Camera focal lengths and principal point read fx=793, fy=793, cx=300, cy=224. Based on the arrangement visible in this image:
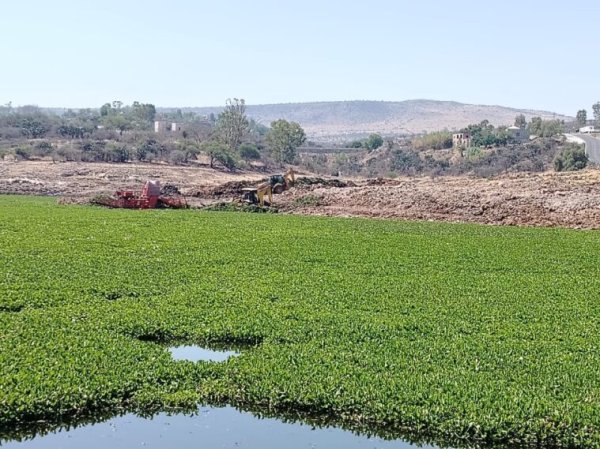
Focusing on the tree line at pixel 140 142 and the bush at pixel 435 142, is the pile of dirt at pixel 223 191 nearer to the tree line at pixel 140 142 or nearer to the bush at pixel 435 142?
the tree line at pixel 140 142

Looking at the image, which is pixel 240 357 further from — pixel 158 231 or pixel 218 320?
pixel 158 231

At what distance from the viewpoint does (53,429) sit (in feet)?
32.0

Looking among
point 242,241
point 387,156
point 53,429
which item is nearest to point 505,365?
point 53,429

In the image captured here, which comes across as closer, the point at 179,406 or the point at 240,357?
the point at 179,406

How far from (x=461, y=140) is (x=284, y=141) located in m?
25.2

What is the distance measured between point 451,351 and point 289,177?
36.7 metres

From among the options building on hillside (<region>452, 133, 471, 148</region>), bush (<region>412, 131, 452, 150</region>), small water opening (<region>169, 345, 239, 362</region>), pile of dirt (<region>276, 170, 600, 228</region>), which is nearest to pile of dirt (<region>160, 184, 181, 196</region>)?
pile of dirt (<region>276, 170, 600, 228</region>)

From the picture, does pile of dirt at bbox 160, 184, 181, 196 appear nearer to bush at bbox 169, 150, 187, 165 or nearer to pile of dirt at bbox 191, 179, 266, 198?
pile of dirt at bbox 191, 179, 266, 198

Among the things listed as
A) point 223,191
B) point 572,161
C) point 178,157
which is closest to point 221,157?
point 178,157

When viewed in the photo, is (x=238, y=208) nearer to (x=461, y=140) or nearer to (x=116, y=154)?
(x=116, y=154)

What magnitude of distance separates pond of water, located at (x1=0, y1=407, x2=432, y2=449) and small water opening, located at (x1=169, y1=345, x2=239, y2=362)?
7.02 ft

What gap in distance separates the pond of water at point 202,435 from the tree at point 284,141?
9173 centimetres

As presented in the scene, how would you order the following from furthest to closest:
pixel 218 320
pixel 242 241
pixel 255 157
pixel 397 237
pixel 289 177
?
pixel 255 157
pixel 289 177
pixel 397 237
pixel 242 241
pixel 218 320

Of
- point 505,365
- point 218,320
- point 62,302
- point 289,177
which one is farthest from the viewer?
point 289,177
